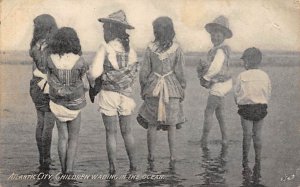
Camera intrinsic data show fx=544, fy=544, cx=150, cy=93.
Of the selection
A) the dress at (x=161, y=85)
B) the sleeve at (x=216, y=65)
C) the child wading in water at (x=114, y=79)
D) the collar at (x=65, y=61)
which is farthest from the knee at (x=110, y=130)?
the sleeve at (x=216, y=65)

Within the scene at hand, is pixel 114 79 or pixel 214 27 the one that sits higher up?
pixel 214 27

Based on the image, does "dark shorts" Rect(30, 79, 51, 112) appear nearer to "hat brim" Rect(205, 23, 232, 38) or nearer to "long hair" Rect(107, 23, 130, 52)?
"long hair" Rect(107, 23, 130, 52)

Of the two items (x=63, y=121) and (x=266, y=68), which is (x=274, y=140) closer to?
(x=266, y=68)

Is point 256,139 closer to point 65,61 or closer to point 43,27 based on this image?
point 65,61

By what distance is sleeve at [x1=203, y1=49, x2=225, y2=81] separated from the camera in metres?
3.83

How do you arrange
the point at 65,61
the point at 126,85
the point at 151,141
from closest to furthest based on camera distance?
1. the point at 65,61
2. the point at 126,85
3. the point at 151,141

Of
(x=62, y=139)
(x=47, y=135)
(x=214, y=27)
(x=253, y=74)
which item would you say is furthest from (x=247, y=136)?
(x=47, y=135)

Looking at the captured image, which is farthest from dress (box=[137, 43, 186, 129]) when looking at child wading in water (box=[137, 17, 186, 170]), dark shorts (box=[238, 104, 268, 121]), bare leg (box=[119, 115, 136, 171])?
dark shorts (box=[238, 104, 268, 121])

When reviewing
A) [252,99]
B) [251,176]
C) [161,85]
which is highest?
[161,85]

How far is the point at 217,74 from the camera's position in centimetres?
386

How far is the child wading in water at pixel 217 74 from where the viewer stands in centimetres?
382

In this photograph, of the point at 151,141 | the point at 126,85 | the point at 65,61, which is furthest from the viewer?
the point at 151,141

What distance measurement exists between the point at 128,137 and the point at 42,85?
0.68 m

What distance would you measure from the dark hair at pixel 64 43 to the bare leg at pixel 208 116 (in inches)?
38.4
